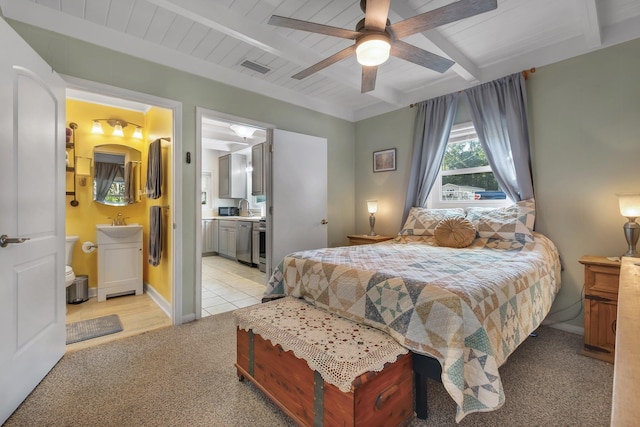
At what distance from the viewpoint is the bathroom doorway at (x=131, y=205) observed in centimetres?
283

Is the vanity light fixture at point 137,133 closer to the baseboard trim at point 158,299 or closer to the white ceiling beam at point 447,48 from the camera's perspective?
the baseboard trim at point 158,299

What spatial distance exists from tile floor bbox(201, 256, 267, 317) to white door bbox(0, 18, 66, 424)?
1.35 metres

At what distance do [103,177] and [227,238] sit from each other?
2699mm

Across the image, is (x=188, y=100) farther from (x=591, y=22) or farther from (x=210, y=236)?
(x=210, y=236)

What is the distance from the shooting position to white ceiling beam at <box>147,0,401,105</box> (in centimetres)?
206

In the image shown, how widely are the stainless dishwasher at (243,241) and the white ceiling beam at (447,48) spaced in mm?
4039

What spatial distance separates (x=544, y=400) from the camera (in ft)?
5.57

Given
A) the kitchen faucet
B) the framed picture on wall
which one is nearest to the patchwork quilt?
the framed picture on wall

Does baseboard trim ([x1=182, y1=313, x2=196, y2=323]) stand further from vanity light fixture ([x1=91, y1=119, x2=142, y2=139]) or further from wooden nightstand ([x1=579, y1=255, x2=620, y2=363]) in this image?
wooden nightstand ([x1=579, y1=255, x2=620, y2=363])

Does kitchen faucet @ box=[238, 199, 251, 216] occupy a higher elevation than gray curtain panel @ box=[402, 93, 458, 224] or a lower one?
lower

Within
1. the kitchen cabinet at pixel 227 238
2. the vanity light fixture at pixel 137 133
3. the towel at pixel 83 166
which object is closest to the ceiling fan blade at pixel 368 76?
the vanity light fixture at pixel 137 133

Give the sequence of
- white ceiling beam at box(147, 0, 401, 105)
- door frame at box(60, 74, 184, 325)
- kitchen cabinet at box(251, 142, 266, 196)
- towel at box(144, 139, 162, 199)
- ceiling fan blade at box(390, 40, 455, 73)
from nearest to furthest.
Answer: ceiling fan blade at box(390, 40, 455, 73)
white ceiling beam at box(147, 0, 401, 105)
door frame at box(60, 74, 184, 325)
towel at box(144, 139, 162, 199)
kitchen cabinet at box(251, 142, 266, 196)

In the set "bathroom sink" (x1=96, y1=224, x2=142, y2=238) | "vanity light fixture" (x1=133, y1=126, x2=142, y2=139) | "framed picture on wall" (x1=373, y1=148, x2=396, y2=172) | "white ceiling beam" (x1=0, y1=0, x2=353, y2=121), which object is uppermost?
"white ceiling beam" (x1=0, y1=0, x2=353, y2=121)

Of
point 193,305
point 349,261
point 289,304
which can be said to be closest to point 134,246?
point 193,305
